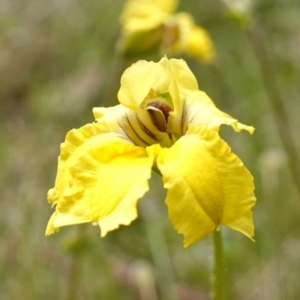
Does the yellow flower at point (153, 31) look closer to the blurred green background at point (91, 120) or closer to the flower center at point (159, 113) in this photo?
the blurred green background at point (91, 120)

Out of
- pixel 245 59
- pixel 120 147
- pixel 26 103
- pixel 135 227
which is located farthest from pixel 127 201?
pixel 26 103

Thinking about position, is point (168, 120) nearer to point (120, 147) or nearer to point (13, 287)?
point (120, 147)

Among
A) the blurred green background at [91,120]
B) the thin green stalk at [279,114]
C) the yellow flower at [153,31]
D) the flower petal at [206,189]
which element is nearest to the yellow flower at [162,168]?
the flower petal at [206,189]

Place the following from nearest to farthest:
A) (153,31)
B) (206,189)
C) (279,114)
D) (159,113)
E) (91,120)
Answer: (206,189)
(159,113)
(153,31)
(279,114)
(91,120)

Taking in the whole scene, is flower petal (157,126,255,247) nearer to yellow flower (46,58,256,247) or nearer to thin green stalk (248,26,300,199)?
yellow flower (46,58,256,247)

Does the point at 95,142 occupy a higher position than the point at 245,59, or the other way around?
the point at 245,59

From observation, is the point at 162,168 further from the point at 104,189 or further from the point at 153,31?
the point at 153,31

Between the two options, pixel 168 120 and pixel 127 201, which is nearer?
pixel 127 201

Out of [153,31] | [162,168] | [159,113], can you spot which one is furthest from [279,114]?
[162,168]
